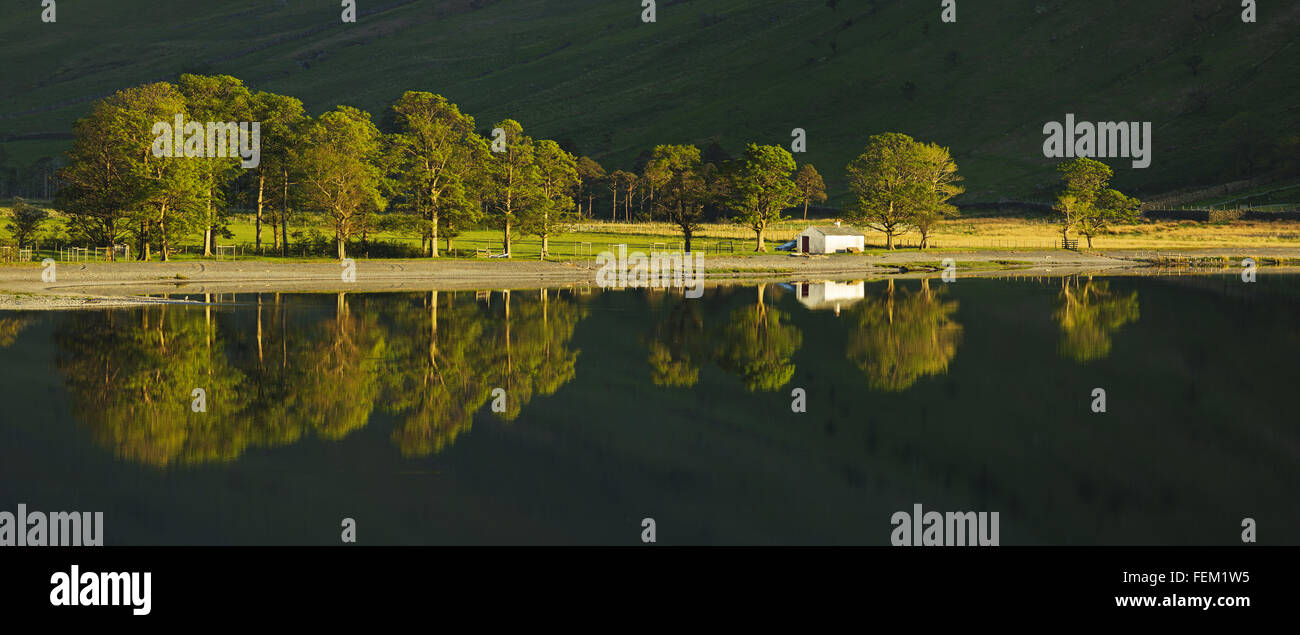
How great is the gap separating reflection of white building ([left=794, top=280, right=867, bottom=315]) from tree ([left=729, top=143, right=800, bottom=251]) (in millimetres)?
28911

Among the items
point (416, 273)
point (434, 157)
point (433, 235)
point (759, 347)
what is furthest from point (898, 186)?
point (759, 347)

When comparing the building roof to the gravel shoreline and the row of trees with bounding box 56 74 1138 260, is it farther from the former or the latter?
the row of trees with bounding box 56 74 1138 260

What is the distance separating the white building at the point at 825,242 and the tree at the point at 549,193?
3008cm

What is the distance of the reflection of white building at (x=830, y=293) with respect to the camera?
226ft

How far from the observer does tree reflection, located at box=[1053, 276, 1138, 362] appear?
44.8 metres

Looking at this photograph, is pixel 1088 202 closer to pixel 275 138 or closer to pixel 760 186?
pixel 760 186

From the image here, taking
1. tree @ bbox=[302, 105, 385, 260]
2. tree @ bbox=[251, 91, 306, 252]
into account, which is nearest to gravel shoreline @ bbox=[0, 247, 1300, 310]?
tree @ bbox=[302, 105, 385, 260]

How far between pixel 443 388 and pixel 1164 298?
56.9 meters

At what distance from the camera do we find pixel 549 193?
110 meters

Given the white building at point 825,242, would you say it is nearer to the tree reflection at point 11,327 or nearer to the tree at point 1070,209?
the tree at point 1070,209

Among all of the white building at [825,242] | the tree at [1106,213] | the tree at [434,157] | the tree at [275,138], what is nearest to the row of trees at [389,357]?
the tree at [434,157]

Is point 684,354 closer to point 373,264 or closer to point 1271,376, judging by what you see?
point 1271,376
